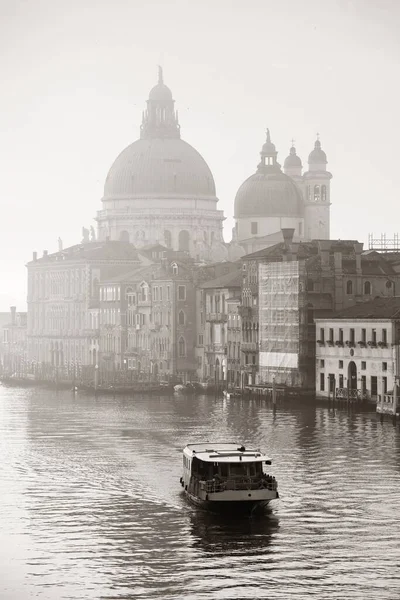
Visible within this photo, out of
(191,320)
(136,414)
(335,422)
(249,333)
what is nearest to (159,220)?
(191,320)

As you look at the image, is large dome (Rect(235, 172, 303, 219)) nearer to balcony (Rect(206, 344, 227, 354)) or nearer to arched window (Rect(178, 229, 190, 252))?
arched window (Rect(178, 229, 190, 252))

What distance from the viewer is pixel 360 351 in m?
85.6

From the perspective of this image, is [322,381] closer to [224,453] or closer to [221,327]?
[221,327]

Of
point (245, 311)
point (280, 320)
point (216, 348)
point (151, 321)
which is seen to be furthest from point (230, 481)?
point (151, 321)

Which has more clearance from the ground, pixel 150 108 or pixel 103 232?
pixel 150 108

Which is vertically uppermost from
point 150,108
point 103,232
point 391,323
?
point 150,108

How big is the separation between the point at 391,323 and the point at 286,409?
681 cm

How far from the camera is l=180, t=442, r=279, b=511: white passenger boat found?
4853 cm

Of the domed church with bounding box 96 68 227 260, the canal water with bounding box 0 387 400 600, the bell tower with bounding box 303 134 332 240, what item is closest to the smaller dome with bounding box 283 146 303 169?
the bell tower with bounding box 303 134 332 240

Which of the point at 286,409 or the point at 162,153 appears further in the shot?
the point at 162,153

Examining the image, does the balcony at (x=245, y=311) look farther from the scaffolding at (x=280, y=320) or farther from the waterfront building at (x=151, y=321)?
the waterfront building at (x=151, y=321)

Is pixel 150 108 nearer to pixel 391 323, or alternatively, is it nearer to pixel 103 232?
pixel 103 232

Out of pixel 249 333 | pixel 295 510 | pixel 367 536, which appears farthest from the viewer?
pixel 249 333

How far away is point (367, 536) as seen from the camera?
45281 millimetres
